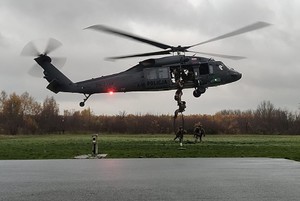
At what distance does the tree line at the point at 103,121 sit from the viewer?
106875 mm

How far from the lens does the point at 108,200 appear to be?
8.62 meters

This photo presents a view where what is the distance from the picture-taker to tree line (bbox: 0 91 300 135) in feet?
351

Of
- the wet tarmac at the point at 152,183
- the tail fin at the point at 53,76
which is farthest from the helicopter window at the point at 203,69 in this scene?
the wet tarmac at the point at 152,183

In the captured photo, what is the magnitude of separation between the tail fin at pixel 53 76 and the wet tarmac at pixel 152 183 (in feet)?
89.0

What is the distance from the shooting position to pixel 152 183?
11.0m

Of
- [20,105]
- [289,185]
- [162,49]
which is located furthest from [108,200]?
[20,105]

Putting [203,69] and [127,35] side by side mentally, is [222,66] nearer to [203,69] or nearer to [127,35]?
[203,69]

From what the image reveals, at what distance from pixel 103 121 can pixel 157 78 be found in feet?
282

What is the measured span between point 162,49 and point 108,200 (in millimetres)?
20413

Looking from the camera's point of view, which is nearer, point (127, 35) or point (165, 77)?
point (127, 35)

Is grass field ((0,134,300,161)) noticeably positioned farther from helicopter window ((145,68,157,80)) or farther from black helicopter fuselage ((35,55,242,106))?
helicopter window ((145,68,157,80))

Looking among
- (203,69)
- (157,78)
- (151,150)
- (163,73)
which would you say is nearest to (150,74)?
(157,78)

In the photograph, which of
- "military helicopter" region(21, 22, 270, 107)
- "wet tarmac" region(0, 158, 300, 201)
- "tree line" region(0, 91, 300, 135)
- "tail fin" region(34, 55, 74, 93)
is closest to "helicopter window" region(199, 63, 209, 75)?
"military helicopter" region(21, 22, 270, 107)

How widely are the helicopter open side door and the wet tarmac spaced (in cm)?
2010
